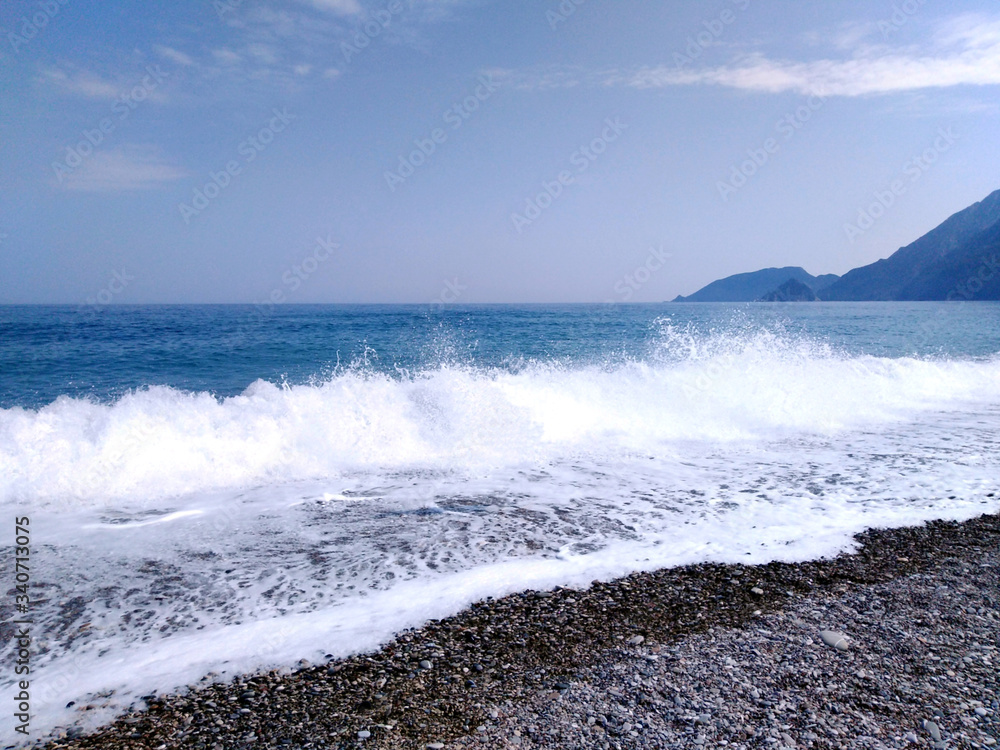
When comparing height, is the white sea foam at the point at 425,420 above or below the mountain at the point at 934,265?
below

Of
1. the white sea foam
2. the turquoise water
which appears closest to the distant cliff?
the turquoise water

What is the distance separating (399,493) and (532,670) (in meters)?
4.57

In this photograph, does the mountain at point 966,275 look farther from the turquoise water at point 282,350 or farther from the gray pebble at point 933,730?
the gray pebble at point 933,730

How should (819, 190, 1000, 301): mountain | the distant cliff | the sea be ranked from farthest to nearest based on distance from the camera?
1. (819, 190, 1000, 301): mountain
2. the distant cliff
3. the sea

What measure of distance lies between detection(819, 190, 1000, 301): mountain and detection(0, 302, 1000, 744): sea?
486 feet

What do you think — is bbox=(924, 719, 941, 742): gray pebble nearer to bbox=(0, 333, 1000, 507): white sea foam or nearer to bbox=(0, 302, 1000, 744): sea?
bbox=(0, 302, 1000, 744): sea

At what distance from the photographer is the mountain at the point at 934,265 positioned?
127188 millimetres

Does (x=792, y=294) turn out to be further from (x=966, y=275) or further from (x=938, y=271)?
(x=966, y=275)

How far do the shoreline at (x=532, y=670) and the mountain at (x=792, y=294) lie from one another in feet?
572

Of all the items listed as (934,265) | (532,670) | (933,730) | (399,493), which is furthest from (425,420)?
(934,265)

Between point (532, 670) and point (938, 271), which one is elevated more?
point (938, 271)

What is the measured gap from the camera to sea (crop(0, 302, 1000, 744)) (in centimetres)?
445

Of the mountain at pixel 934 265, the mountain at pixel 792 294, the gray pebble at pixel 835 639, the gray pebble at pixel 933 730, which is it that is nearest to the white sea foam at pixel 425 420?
the gray pebble at pixel 835 639

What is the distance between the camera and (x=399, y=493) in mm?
7898
